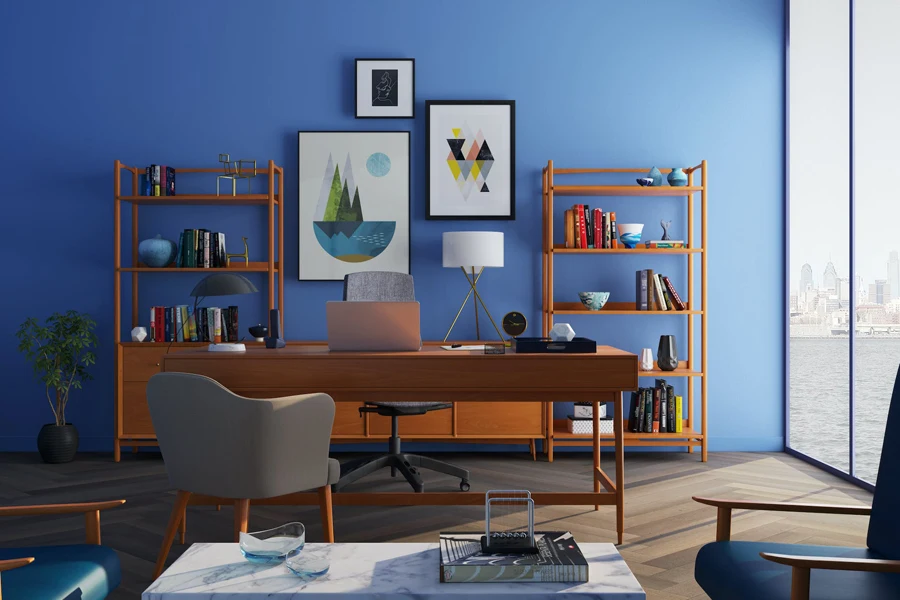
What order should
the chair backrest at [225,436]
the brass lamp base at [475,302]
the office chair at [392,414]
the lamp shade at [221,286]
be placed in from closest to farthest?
1. the chair backrest at [225,436]
2. the lamp shade at [221,286]
3. the office chair at [392,414]
4. the brass lamp base at [475,302]

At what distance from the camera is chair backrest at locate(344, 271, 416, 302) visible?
164 inches

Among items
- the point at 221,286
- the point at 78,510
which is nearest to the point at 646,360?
the point at 221,286

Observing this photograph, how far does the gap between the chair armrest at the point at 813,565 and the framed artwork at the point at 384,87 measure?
4.10 m

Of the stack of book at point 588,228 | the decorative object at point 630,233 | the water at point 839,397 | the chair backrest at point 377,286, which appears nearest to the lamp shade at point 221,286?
the chair backrest at point 377,286

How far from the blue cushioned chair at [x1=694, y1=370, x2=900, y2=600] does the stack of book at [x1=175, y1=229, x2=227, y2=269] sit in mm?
3709

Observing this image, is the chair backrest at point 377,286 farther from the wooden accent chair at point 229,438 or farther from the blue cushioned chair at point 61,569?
the blue cushioned chair at point 61,569

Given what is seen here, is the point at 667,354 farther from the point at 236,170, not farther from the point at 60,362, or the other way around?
the point at 60,362

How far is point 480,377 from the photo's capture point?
2.96m

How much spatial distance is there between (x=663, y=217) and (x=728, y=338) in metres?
0.96

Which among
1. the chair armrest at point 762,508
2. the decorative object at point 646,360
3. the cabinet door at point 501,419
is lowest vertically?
the cabinet door at point 501,419

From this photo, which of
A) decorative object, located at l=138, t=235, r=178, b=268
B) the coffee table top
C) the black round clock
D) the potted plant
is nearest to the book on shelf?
the coffee table top

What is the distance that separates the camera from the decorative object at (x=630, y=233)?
480cm

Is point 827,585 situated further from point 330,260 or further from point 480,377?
point 330,260

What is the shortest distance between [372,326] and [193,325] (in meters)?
2.26
